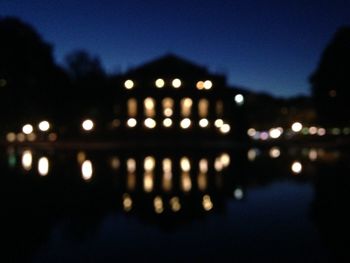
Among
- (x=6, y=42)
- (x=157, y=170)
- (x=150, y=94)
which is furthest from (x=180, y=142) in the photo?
(x=157, y=170)

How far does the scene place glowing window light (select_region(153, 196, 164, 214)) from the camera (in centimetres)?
903

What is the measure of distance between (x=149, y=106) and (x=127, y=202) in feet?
103

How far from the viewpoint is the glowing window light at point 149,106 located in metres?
40.6

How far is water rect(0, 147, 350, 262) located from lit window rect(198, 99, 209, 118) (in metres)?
25.3

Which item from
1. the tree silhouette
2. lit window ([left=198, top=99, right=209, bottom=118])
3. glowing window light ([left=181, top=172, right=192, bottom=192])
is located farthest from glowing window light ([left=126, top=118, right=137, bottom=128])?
glowing window light ([left=181, top=172, right=192, bottom=192])

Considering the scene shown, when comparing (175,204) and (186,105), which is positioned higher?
(186,105)

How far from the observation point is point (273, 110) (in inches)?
2286

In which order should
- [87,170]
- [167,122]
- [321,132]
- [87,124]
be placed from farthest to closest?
1. [321,132]
2. [167,122]
3. [87,124]
4. [87,170]

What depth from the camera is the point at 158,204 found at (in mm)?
9695

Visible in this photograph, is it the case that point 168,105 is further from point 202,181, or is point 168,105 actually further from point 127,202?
point 127,202

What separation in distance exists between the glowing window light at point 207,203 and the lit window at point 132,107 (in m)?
30.3

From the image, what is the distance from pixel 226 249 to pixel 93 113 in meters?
35.1

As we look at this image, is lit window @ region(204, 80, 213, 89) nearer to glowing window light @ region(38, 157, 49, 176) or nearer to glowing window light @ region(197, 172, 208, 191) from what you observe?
glowing window light @ region(38, 157, 49, 176)

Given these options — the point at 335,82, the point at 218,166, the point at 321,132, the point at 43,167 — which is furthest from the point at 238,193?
the point at 321,132
